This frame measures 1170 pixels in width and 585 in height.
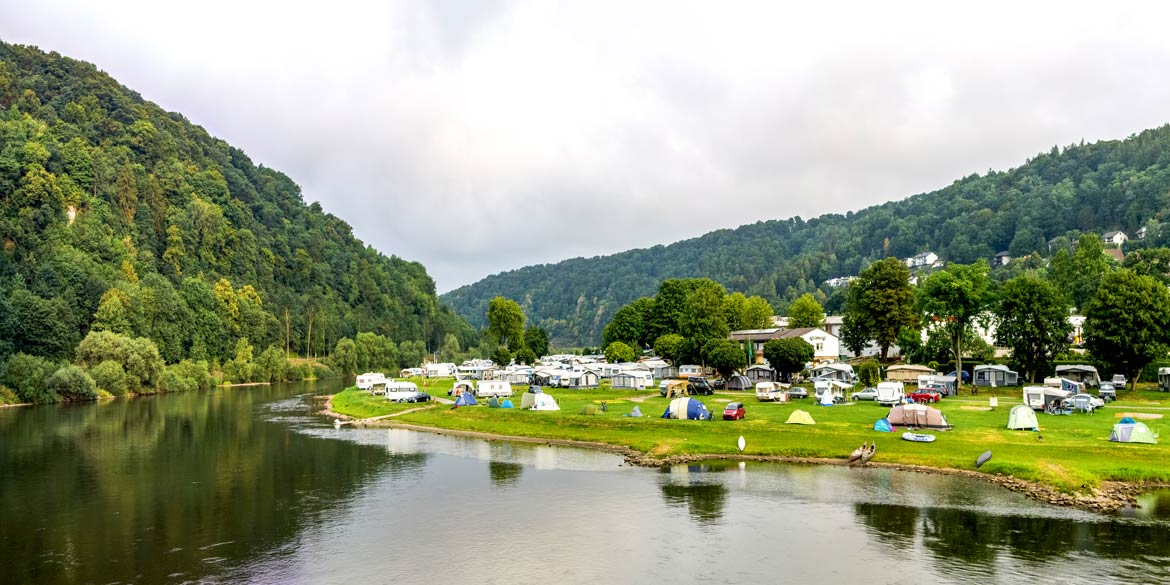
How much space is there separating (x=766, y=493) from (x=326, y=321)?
16746 cm

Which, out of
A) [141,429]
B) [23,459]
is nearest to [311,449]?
[23,459]

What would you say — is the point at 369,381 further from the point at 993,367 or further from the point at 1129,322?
the point at 1129,322

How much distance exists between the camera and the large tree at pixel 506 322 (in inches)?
6216

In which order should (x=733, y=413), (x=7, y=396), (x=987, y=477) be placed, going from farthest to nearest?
1. (x=7, y=396)
2. (x=733, y=413)
3. (x=987, y=477)

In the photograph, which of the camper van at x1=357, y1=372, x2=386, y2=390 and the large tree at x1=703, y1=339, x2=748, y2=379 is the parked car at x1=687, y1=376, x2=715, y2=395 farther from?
the camper van at x1=357, y1=372, x2=386, y2=390

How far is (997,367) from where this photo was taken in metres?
81.9

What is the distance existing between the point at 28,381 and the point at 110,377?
9727 mm

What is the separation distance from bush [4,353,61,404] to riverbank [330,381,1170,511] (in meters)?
56.5

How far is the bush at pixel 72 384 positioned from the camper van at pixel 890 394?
10150cm

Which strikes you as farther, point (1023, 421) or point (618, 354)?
point (618, 354)

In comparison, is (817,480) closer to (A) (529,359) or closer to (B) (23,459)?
(B) (23,459)

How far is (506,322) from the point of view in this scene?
6230 inches

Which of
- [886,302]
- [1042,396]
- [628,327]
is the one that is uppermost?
[886,302]

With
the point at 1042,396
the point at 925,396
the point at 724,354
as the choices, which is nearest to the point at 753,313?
the point at 724,354
